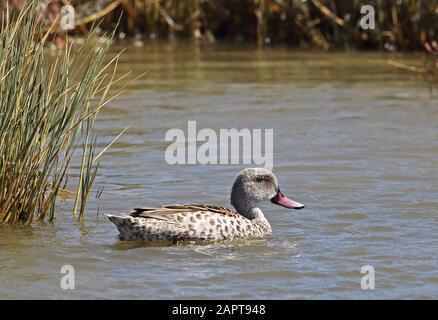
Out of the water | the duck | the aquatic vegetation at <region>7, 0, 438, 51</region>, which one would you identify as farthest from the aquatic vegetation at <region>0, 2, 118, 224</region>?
the aquatic vegetation at <region>7, 0, 438, 51</region>

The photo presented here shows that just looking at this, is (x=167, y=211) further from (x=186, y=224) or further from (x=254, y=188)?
(x=254, y=188)

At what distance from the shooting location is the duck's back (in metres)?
7.74

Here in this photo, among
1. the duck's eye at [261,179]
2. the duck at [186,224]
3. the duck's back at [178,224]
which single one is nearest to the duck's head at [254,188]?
the duck's eye at [261,179]

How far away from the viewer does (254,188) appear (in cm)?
845

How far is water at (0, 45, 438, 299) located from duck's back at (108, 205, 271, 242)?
0.32 feet

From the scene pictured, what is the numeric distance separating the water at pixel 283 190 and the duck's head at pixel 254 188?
308mm

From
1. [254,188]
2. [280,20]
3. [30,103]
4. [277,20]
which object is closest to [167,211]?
[254,188]

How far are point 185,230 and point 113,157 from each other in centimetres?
370

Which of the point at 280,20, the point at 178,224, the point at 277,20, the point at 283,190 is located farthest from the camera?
the point at 277,20

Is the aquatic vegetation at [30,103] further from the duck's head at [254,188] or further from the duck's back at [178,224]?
the duck's head at [254,188]

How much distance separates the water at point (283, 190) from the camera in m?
7.04

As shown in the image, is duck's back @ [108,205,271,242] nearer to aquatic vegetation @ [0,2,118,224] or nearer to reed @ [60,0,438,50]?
aquatic vegetation @ [0,2,118,224]

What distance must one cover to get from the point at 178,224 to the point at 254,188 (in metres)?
0.85
